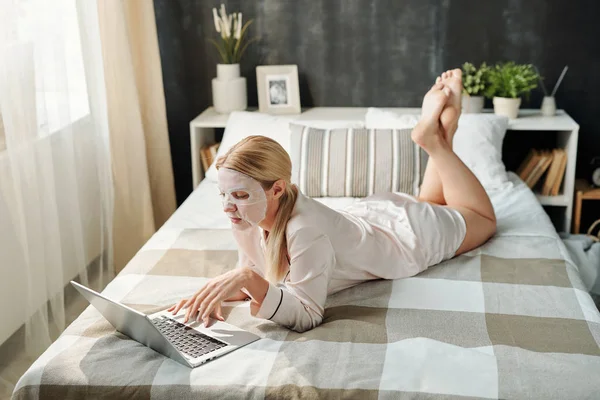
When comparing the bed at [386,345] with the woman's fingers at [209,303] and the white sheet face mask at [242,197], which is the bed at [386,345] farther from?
the white sheet face mask at [242,197]

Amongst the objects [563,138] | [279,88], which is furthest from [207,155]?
A: [563,138]

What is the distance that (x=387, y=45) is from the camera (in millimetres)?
3670

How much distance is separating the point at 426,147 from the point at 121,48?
1.39 meters

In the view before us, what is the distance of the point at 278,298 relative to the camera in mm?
1916

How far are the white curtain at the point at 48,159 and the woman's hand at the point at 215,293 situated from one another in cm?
87

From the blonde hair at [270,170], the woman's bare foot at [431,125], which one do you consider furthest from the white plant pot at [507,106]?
the blonde hair at [270,170]

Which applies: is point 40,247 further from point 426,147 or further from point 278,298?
point 426,147

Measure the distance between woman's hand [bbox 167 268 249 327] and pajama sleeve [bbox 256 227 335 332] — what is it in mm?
82

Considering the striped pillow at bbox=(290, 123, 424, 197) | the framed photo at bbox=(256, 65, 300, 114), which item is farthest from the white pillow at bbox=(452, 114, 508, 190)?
the framed photo at bbox=(256, 65, 300, 114)

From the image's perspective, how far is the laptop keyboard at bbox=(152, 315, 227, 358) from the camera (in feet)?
6.06

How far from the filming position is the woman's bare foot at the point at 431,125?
259 cm

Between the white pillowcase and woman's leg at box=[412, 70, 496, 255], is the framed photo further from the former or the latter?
woman's leg at box=[412, 70, 496, 255]

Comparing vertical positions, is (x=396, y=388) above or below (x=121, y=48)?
below

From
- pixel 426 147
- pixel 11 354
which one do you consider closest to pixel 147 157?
pixel 11 354
